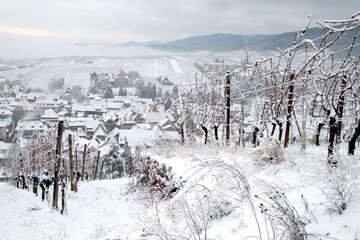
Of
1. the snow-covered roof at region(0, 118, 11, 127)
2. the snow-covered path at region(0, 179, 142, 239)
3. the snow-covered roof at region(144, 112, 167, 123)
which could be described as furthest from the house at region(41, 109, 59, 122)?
the snow-covered path at region(0, 179, 142, 239)

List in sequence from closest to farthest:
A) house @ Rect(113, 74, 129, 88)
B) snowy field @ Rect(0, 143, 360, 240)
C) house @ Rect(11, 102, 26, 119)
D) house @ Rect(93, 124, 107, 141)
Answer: snowy field @ Rect(0, 143, 360, 240) → house @ Rect(93, 124, 107, 141) → house @ Rect(11, 102, 26, 119) → house @ Rect(113, 74, 129, 88)

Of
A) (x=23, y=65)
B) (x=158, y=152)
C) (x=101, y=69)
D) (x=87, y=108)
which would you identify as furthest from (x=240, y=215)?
(x=23, y=65)

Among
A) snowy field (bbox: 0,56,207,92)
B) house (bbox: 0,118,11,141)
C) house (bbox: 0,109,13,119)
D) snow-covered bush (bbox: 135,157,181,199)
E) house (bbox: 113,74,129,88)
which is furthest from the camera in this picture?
snowy field (bbox: 0,56,207,92)

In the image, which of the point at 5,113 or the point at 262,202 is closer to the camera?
the point at 262,202

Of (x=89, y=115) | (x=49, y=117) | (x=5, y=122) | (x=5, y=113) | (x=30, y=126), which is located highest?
(x=5, y=113)

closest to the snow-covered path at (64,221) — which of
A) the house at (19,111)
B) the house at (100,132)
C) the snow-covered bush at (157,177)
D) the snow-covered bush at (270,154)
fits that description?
the snow-covered bush at (157,177)

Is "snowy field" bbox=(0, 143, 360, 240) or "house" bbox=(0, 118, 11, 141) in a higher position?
"snowy field" bbox=(0, 143, 360, 240)

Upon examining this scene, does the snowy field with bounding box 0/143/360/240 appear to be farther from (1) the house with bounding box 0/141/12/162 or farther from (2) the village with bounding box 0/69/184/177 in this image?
(1) the house with bounding box 0/141/12/162

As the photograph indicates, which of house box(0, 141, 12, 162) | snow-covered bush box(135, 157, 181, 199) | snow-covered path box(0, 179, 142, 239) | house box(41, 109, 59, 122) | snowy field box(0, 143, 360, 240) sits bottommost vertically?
house box(0, 141, 12, 162)

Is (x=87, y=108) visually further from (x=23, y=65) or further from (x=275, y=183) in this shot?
(x=23, y=65)

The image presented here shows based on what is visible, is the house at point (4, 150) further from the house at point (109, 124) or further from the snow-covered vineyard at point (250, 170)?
the snow-covered vineyard at point (250, 170)

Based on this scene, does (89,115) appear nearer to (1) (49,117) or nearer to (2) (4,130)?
(1) (49,117)

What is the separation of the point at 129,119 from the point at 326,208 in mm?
71793

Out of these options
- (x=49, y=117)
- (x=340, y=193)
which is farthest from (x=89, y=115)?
(x=340, y=193)
